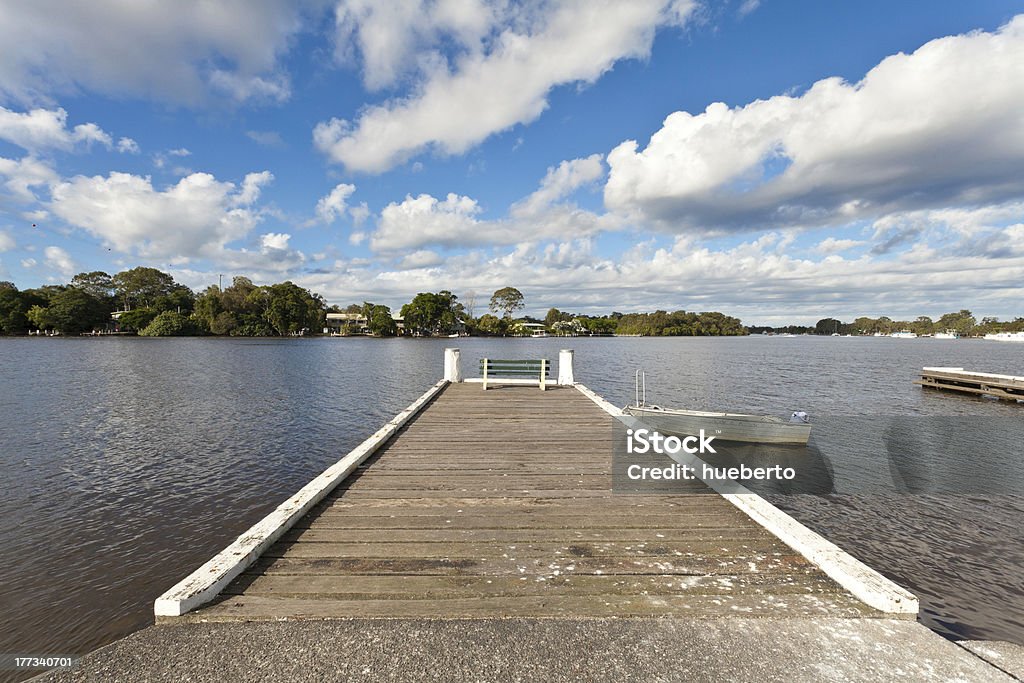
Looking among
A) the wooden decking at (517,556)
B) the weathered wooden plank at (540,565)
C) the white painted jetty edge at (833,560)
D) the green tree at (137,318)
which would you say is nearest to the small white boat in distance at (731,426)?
the wooden decking at (517,556)

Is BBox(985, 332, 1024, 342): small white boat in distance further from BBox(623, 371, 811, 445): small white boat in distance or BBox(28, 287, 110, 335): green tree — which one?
BBox(28, 287, 110, 335): green tree

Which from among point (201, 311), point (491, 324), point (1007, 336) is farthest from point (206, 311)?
point (1007, 336)

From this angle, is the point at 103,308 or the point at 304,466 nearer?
the point at 304,466

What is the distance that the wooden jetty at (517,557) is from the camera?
2984 mm

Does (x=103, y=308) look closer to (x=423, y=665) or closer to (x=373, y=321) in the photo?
(x=373, y=321)

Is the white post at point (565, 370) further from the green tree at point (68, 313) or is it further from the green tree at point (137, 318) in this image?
the green tree at point (68, 313)

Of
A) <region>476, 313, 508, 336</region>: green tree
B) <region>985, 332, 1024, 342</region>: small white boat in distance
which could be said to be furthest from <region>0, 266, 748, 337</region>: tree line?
<region>985, 332, 1024, 342</region>: small white boat in distance

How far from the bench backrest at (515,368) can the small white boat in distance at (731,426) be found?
2860 mm

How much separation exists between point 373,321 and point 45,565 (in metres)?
116

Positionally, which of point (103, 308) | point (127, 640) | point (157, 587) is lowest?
point (157, 587)

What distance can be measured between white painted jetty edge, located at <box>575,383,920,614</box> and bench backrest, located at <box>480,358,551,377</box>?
7.73 m

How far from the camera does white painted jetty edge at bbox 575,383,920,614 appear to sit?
2943mm

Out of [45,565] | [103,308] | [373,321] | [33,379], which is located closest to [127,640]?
[45,565]

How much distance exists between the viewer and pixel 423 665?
2.46 metres
